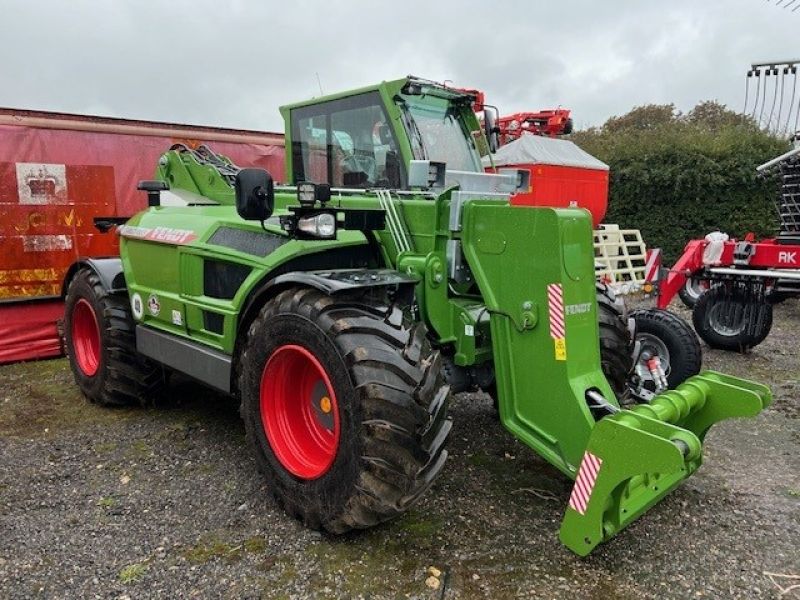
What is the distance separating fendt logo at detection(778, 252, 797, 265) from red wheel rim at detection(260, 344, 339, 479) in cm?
608

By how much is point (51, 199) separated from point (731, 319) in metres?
7.43

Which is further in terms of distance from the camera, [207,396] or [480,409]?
[207,396]

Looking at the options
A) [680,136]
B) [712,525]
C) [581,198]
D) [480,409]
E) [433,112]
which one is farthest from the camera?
[680,136]

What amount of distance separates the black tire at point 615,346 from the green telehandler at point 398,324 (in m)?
0.02

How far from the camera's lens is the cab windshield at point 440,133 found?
3.88m

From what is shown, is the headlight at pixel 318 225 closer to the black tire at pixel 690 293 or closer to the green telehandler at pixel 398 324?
the green telehandler at pixel 398 324

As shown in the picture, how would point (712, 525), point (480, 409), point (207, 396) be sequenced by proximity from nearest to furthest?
point (712, 525) → point (480, 409) → point (207, 396)

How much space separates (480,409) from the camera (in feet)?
16.0

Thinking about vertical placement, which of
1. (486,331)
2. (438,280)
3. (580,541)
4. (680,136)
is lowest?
(580,541)

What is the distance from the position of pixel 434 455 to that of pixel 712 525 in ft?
5.04

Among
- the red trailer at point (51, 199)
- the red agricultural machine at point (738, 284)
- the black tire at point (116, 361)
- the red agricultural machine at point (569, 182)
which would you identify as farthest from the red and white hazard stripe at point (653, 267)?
the black tire at point (116, 361)

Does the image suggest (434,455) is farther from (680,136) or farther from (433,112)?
(680,136)

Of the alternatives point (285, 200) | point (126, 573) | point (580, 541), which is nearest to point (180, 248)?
point (285, 200)

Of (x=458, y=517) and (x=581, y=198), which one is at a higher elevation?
(x=581, y=198)
